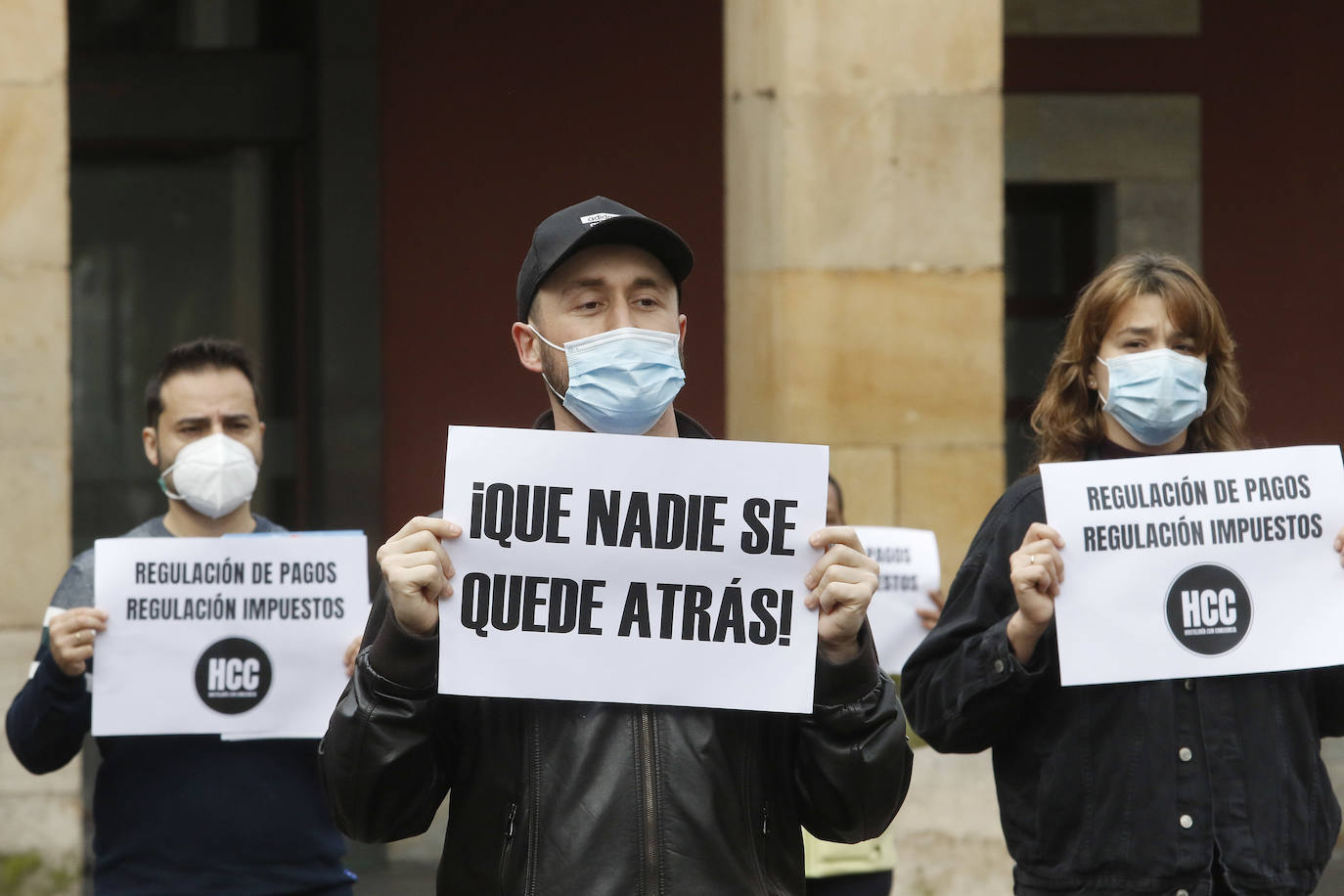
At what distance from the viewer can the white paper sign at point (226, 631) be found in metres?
3.86

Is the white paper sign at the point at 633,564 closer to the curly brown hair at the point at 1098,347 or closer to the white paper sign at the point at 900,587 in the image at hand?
the curly brown hair at the point at 1098,347

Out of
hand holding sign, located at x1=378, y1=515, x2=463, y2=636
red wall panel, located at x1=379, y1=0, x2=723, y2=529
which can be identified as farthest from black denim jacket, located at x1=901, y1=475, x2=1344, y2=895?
red wall panel, located at x1=379, y1=0, x2=723, y2=529

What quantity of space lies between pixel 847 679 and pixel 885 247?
3737 millimetres

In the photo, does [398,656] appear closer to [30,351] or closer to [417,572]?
[417,572]

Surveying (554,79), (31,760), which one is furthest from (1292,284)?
(31,760)

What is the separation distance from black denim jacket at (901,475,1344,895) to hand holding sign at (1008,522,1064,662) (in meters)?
0.04

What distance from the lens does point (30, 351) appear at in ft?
18.9

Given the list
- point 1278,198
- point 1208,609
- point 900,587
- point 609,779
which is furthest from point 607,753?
point 1278,198

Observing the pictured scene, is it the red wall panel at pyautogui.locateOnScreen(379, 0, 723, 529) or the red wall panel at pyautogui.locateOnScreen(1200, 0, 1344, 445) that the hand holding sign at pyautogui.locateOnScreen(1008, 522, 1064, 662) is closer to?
the red wall panel at pyautogui.locateOnScreen(379, 0, 723, 529)

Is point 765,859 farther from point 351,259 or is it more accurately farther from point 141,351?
point 141,351

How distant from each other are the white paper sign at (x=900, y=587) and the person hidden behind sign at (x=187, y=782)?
1829mm

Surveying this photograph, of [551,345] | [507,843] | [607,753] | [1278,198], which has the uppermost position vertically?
[1278,198]

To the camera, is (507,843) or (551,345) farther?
(551,345)

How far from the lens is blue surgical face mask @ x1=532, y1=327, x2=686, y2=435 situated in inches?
104
